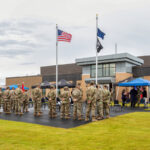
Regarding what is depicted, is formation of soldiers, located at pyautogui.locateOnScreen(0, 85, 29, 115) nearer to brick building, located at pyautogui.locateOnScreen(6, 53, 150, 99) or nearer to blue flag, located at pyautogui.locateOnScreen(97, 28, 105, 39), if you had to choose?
blue flag, located at pyautogui.locateOnScreen(97, 28, 105, 39)

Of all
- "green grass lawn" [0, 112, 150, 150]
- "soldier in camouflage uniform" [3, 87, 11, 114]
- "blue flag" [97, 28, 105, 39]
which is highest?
"blue flag" [97, 28, 105, 39]

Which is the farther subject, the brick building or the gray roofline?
the brick building

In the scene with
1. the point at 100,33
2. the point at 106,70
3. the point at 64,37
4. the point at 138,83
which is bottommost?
the point at 138,83

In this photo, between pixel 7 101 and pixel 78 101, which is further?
pixel 7 101

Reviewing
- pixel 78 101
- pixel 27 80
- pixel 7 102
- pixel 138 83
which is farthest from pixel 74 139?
pixel 27 80

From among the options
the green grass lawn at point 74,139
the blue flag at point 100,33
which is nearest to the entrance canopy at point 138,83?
the blue flag at point 100,33

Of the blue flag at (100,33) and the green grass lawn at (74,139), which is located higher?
the blue flag at (100,33)

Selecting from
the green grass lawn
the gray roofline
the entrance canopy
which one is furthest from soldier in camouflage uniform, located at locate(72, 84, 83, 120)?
the gray roofline

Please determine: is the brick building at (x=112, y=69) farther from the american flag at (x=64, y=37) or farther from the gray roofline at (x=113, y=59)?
the american flag at (x=64, y=37)

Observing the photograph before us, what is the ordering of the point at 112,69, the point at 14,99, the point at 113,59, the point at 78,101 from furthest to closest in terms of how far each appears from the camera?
1. the point at 112,69
2. the point at 113,59
3. the point at 14,99
4. the point at 78,101

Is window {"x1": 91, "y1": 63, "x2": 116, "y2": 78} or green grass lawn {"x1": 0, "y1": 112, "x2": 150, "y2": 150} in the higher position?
window {"x1": 91, "y1": 63, "x2": 116, "y2": 78}

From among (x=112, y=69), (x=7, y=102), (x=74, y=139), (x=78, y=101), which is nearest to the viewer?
(x=74, y=139)

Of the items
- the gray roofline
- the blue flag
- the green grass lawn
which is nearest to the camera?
the green grass lawn

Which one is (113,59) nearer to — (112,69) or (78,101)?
(112,69)
